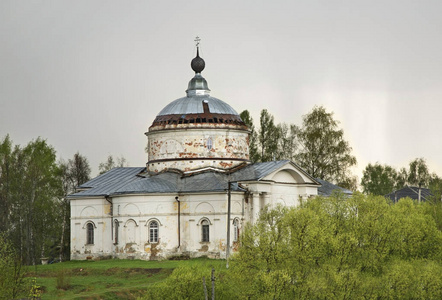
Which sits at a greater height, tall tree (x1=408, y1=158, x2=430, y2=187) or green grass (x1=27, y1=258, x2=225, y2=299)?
tall tree (x1=408, y1=158, x2=430, y2=187)

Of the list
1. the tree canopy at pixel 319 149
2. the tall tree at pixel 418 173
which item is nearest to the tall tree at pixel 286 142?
the tree canopy at pixel 319 149

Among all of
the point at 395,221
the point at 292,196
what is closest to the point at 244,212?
the point at 292,196

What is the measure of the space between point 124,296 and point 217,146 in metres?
14.5

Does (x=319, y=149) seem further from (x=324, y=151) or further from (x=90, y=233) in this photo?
(x=90, y=233)

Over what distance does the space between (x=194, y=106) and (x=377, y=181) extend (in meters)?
35.9

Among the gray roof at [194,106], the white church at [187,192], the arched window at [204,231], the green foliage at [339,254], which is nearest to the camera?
the green foliage at [339,254]

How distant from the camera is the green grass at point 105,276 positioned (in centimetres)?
3503

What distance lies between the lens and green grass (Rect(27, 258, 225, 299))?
35.0 m

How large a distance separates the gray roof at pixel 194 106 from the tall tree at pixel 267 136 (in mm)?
13671

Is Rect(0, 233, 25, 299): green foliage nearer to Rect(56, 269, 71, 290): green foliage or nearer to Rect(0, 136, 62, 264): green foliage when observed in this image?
Rect(56, 269, 71, 290): green foliage

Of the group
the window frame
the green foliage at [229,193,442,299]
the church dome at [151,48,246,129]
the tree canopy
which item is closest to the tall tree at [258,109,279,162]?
the tree canopy

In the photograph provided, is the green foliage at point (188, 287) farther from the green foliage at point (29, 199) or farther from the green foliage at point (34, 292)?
the green foliage at point (29, 199)

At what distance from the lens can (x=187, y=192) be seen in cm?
4456

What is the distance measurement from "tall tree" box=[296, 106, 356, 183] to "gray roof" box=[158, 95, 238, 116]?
516 inches
